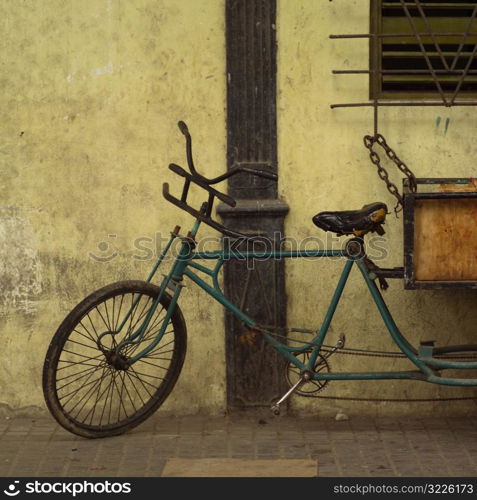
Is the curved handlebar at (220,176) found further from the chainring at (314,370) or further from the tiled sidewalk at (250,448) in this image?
the tiled sidewalk at (250,448)

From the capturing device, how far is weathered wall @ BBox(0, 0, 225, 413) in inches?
259

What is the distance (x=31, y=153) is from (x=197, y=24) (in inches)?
49.2

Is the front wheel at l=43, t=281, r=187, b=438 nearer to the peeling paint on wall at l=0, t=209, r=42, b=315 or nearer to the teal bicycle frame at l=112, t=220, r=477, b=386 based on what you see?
the teal bicycle frame at l=112, t=220, r=477, b=386

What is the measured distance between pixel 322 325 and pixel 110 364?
4.01 ft

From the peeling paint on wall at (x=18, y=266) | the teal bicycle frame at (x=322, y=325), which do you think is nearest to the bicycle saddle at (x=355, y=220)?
the teal bicycle frame at (x=322, y=325)

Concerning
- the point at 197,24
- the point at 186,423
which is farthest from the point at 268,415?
the point at 197,24

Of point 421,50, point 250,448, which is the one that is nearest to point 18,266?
point 250,448

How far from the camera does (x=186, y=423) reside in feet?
22.0

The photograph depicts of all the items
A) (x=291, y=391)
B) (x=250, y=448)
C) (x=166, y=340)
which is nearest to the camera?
(x=291, y=391)

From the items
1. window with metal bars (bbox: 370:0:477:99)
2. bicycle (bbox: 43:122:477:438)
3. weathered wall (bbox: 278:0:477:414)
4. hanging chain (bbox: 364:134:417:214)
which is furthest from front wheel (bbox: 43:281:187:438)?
window with metal bars (bbox: 370:0:477:99)

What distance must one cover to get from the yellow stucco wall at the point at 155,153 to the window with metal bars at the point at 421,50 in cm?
11

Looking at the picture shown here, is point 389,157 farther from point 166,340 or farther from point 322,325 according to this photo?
point 166,340

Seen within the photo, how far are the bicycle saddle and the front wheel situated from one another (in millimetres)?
1011

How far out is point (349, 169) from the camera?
262 inches
